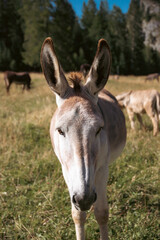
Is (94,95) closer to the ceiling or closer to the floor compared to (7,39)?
closer to the floor

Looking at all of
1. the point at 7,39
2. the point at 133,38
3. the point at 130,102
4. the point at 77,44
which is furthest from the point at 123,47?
the point at 130,102

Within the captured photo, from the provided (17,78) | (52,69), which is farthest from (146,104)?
(17,78)

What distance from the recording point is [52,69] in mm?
1608

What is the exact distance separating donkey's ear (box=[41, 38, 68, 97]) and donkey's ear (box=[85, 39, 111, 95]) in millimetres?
225

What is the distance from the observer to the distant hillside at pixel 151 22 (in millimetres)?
55875

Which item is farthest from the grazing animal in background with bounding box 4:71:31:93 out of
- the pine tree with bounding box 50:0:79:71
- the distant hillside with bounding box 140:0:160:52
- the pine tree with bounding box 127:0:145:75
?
the distant hillside with bounding box 140:0:160:52

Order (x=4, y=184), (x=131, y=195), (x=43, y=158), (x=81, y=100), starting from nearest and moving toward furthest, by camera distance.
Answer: (x=81, y=100), (x=131, y=195), (x=4, y=184), (x=43, y=158)

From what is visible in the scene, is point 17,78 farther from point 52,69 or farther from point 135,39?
point 135,39

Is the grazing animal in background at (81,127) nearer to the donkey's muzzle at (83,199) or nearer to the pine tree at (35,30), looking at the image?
the donkey's muzzle at (83,199)

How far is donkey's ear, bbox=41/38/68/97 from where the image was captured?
147 cm

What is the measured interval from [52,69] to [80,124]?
1.98 feet

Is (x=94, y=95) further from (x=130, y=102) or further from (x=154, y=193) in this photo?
(x=130, y=102)

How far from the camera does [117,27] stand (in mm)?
46625

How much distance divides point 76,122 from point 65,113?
0.42 ft
